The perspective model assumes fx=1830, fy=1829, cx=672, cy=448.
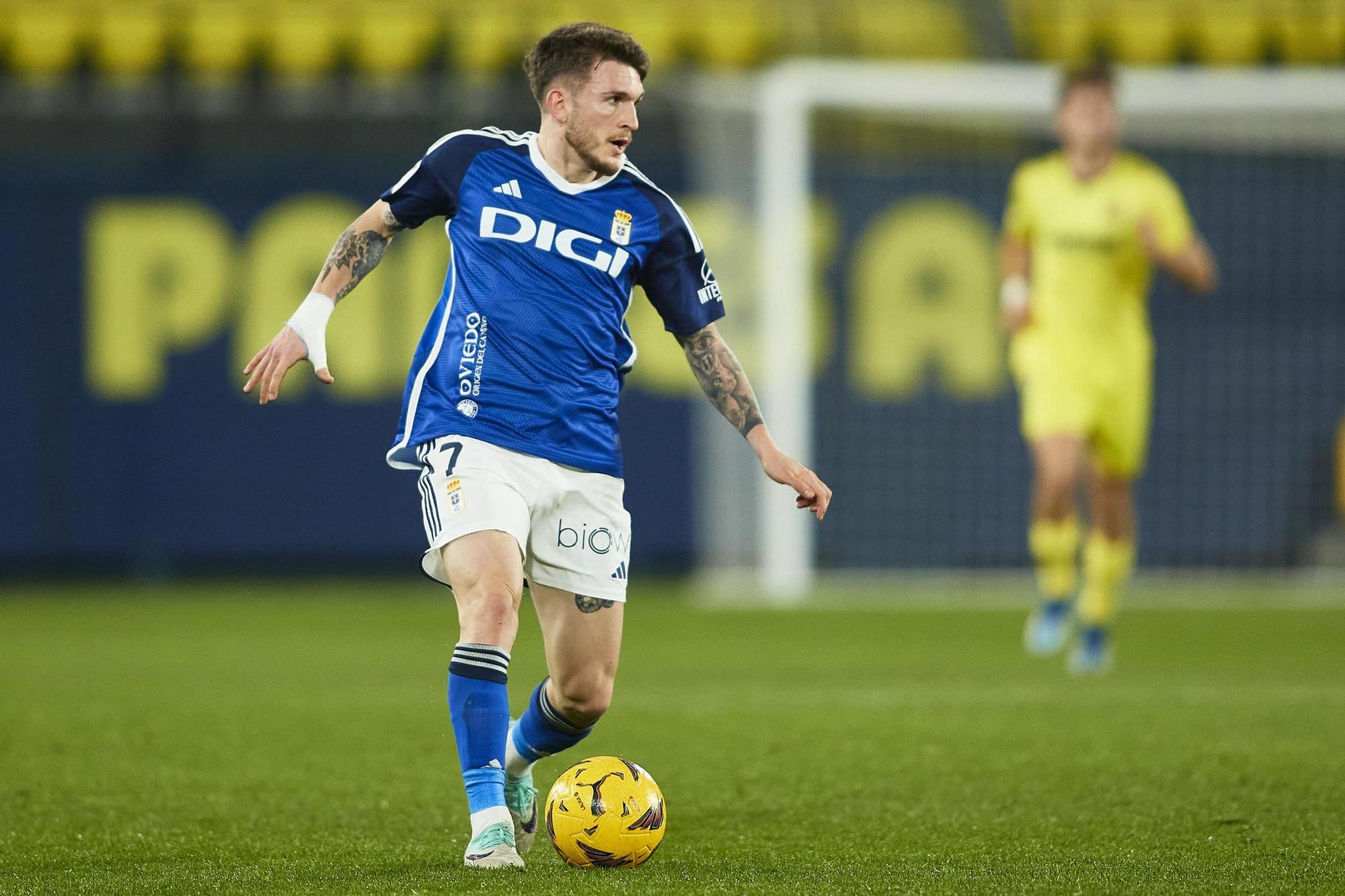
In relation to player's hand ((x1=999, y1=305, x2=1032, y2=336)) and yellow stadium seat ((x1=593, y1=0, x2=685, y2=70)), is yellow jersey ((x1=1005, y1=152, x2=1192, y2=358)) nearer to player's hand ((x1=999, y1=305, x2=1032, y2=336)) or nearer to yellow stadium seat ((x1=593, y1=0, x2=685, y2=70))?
player's hand ((x1=999, y1=305, x2=1032, y2=336))

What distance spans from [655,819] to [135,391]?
10.1m

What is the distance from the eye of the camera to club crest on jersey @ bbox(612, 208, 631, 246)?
14.3ft

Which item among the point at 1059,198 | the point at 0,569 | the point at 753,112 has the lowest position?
the point at 0,569

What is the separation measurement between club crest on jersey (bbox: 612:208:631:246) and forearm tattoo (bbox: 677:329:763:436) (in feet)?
0.92

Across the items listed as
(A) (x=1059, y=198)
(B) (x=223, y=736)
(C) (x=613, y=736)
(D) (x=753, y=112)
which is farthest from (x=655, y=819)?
(D) (x=753, y=112)

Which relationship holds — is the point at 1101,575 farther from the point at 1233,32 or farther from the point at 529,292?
the point at 1233,32

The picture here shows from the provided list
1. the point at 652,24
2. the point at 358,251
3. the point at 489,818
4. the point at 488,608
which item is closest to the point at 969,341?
the point at 652,24

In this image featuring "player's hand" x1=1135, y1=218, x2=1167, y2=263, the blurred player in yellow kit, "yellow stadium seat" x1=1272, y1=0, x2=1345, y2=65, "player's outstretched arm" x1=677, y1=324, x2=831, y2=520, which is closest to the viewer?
"player's outstretched arm" x1=677, y1=324, x2=831, y2=520

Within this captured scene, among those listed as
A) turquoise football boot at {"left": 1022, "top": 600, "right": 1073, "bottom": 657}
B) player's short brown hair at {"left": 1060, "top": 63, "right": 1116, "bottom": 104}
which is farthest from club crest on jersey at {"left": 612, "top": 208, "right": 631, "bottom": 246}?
turquoise football boot at {"left": 1022, "top": 600, "right": 1073, "bottom": 657}

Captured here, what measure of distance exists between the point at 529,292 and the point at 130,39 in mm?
10850

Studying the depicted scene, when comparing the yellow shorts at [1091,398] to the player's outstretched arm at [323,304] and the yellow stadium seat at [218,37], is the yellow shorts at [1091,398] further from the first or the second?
the yellow stadium seat at [218,37]

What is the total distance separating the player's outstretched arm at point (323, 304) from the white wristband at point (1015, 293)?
4.12m

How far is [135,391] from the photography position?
13211 millimetres

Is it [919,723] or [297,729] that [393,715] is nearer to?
[297,729]
